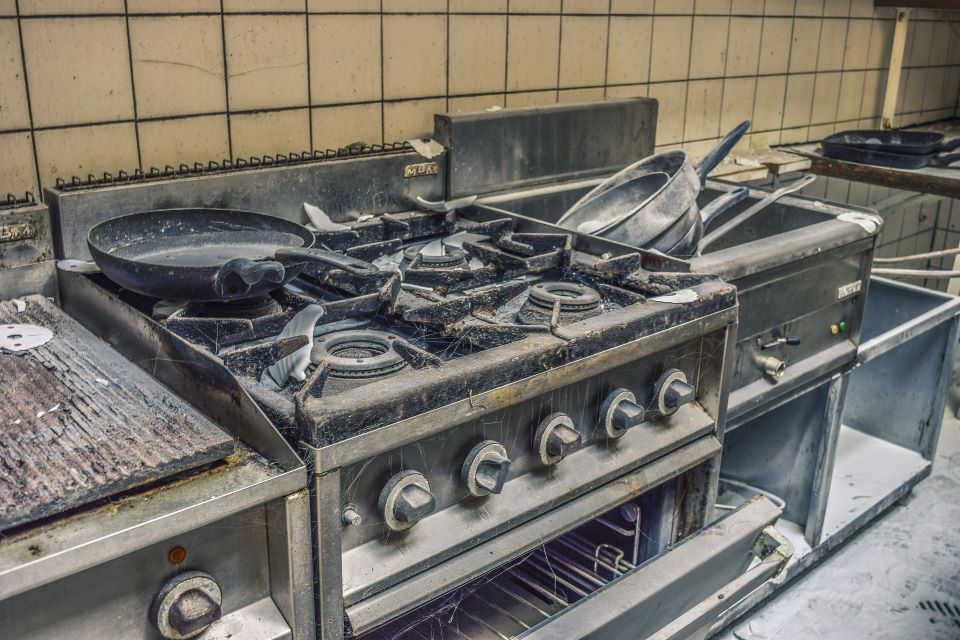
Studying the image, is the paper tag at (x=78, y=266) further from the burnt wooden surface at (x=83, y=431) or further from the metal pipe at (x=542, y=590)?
the metal pipe at (x=542, y=590)

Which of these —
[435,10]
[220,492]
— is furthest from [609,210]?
[220,492]

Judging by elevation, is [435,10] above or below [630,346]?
above

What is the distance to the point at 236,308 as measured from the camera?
113 centimetres

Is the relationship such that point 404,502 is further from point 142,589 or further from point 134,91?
point 134,91

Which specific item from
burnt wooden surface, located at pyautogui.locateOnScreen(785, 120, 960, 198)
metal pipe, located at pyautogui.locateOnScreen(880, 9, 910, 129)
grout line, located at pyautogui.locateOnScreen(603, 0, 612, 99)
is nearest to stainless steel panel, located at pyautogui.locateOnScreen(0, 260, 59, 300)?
grout line, located at pyautogui.locateOnScreen(603, 0, 612, 99)

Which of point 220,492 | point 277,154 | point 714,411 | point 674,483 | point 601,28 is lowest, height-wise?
point 674,483

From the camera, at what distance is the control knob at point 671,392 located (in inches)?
50.1

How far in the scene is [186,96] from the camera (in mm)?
1479

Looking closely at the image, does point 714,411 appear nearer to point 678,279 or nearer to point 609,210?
point 678,279

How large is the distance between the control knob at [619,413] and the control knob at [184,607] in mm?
581

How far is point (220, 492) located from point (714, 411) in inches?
34.0

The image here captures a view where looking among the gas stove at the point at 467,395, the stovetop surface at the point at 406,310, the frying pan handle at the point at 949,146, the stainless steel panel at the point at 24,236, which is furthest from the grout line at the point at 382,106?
the frying pan handle at the point at 949,146

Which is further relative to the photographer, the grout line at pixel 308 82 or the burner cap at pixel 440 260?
the grout line at pixel 308 82

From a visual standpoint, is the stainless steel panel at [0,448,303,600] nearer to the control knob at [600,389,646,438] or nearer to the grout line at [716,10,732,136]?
the control knob at [600,389,646,438]
